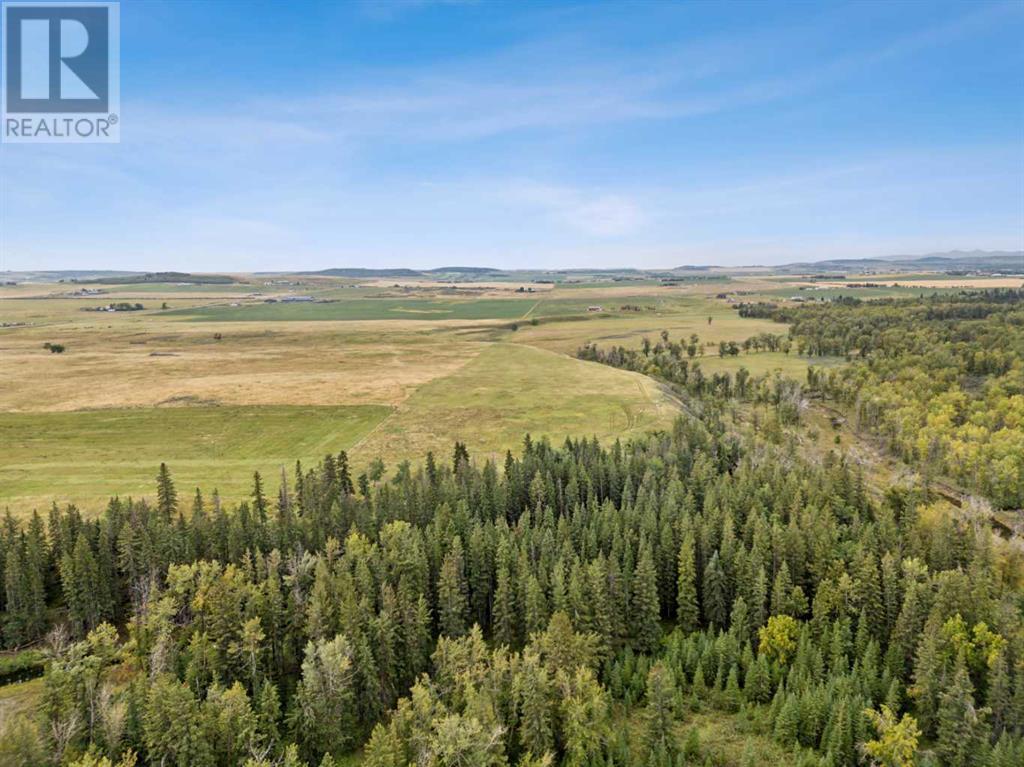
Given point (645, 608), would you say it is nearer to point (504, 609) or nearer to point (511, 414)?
point (504, 609)

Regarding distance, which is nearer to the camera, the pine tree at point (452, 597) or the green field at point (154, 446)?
the pine tree at point (452, 597)

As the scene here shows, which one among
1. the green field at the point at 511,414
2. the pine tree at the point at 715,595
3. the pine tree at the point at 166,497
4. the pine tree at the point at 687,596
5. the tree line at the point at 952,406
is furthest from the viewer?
the green field at the point at 511,414

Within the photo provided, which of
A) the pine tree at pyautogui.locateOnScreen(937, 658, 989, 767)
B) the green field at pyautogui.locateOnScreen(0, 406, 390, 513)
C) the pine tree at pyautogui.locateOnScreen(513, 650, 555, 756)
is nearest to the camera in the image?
the pine tree at pyautogui.locateOnScreen(513, 650, 555, 756)

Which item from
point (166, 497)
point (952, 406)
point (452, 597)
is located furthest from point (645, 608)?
point (952, 406)

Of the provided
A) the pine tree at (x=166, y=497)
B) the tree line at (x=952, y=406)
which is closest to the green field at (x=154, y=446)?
the pine tree at (x=166, y=497)

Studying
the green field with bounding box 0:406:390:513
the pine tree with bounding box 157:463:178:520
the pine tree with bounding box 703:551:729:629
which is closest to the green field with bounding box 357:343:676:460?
the green field with bounding box 0:406:390:513

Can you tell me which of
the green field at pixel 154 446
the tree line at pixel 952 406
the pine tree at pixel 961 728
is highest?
the tree line at pixel 952 406

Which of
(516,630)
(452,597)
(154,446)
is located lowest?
(516,630)

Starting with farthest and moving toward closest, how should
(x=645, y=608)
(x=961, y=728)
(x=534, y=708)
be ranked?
(x=645, y=608) → (x=961, y=728) → (x=534, y=708)

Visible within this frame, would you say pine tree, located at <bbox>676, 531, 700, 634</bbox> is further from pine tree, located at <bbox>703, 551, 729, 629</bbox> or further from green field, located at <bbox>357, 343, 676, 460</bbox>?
green field, located at <bbox>357, 343, 676, 460</bbox>

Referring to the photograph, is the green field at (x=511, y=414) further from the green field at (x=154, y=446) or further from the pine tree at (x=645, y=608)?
the pine tree at (x=645, y=608)
